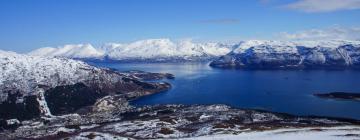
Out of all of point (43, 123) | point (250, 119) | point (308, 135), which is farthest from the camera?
point (43, 123)

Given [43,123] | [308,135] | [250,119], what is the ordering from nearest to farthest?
[308,135] < [250,119] < [43,123]

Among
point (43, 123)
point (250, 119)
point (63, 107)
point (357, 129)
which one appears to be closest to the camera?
point (357, 129)

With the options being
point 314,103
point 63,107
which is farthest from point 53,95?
point 314,103

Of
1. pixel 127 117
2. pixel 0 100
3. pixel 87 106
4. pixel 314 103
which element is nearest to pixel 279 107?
pixel 314 103

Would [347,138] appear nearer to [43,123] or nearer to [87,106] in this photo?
[43,123]

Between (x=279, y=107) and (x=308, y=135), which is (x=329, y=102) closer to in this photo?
(x=279, y=107)

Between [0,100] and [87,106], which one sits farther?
[87,106]

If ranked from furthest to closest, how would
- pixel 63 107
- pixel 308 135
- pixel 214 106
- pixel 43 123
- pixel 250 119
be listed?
pixel 63 107 → pixel 214 106 → pixel 43 123 → pixel 250 119 → pixel 308 135

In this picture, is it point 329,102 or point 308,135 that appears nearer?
point 308,135
